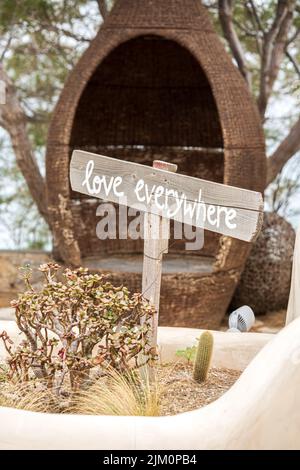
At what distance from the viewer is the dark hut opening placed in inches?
260

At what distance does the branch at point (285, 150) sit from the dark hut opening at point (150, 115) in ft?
1.24

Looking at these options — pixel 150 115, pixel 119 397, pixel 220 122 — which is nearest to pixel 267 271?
pixel 220 122

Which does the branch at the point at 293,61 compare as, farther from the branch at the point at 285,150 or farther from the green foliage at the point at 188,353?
the green foliage at the point at 188,353

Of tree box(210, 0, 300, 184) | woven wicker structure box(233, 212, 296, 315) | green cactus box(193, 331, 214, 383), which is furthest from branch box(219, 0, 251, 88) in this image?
green cactus box(193, 331, 214, 383)

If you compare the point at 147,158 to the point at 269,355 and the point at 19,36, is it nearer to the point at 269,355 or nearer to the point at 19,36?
the point at 19,36

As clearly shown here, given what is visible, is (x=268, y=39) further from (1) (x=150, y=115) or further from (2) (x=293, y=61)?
(1) (x=150, y=115)

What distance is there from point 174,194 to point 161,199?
6cm

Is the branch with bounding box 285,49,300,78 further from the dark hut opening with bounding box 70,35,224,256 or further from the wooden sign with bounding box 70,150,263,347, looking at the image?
the wooden sign with bounding box 70,150,263,347

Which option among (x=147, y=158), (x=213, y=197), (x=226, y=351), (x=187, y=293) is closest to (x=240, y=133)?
(x=187, y=293)

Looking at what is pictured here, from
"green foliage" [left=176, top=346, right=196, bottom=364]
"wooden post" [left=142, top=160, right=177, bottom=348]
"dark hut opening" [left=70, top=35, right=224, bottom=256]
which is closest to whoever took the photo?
"wooden post" [left=142, top=160, right=177, bottom=348]

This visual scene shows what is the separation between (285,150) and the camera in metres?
6.69

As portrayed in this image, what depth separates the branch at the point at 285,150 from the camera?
6.63 metres

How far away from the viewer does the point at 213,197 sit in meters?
2.94

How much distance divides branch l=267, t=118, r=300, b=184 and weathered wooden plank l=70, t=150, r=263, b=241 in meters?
3.63
